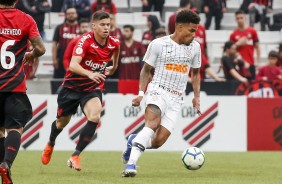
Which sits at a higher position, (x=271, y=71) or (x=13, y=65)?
(x=13, y=65)

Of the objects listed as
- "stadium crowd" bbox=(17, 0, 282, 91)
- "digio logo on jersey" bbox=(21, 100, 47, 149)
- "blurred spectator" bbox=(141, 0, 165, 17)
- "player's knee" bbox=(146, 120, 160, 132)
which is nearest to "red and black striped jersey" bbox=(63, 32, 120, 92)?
"player's knee" bbox=(146, 120, 160, 132)

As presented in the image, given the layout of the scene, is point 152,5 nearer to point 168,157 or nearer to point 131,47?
point 131,47

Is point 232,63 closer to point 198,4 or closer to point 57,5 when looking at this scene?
point 198,4

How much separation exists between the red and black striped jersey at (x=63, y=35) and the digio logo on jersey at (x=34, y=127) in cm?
271

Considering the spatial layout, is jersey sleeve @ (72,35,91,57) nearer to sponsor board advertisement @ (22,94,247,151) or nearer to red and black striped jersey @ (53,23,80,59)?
sponsor board advertisement @ (22,94,247,151)

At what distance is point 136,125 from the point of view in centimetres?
1784

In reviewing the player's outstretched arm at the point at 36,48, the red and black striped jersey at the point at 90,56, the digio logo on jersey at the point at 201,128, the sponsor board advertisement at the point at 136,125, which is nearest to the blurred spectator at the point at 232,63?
the sponsor board advertisement at the point at 136,125

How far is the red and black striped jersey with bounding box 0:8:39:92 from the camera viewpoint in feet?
32.0

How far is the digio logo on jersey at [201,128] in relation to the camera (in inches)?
709

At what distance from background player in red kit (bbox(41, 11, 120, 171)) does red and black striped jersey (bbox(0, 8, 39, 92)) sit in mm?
2511

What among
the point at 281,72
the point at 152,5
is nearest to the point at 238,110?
the point at 281,72

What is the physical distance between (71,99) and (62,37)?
711 cm

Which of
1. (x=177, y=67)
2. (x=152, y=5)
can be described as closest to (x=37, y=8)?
(x=152, y=5)

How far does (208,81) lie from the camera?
19.2 m
